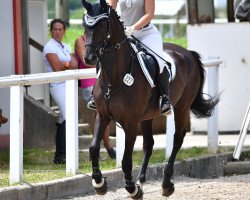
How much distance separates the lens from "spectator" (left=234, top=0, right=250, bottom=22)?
17.6 metres

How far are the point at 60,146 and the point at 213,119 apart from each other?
7.46 ft

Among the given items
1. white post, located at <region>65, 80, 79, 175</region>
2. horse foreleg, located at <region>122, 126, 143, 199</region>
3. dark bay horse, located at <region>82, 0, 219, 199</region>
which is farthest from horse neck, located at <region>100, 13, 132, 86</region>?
white post, located at <region>65, 80, 79, 175</region>

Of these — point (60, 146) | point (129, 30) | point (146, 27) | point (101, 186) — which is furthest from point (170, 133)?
point (101, 186)

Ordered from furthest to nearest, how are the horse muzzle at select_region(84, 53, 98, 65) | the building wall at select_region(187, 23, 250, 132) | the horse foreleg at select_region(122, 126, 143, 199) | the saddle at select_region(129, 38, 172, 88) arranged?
1. the building wall at select_region(187, 23, 250, 132)
2. the saddle at select_region(129, 38, 172, 88)
3. the horse foreleg at select_region(122, 126, 143, 199)
4. the horse muzzle at select_region(84, 53, 98, 65)

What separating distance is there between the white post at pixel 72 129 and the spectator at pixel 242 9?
526cm

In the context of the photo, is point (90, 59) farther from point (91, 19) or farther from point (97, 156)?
point (97, 156)

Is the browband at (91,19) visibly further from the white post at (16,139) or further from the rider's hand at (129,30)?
the white post at (16,139)

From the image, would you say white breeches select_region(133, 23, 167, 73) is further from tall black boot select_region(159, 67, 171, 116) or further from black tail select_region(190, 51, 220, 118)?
black tail select_region(190, 51, 220, 118)

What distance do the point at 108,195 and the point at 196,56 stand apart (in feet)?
7.85

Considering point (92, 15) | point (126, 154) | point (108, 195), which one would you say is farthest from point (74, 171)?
point (92, 15)

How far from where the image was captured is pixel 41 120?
1623 centimetres

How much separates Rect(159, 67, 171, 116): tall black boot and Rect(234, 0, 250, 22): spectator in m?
5.42

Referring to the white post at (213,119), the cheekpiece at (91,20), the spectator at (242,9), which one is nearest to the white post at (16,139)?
the cheekpiece at (91,20)

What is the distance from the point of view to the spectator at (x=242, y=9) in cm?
1759
